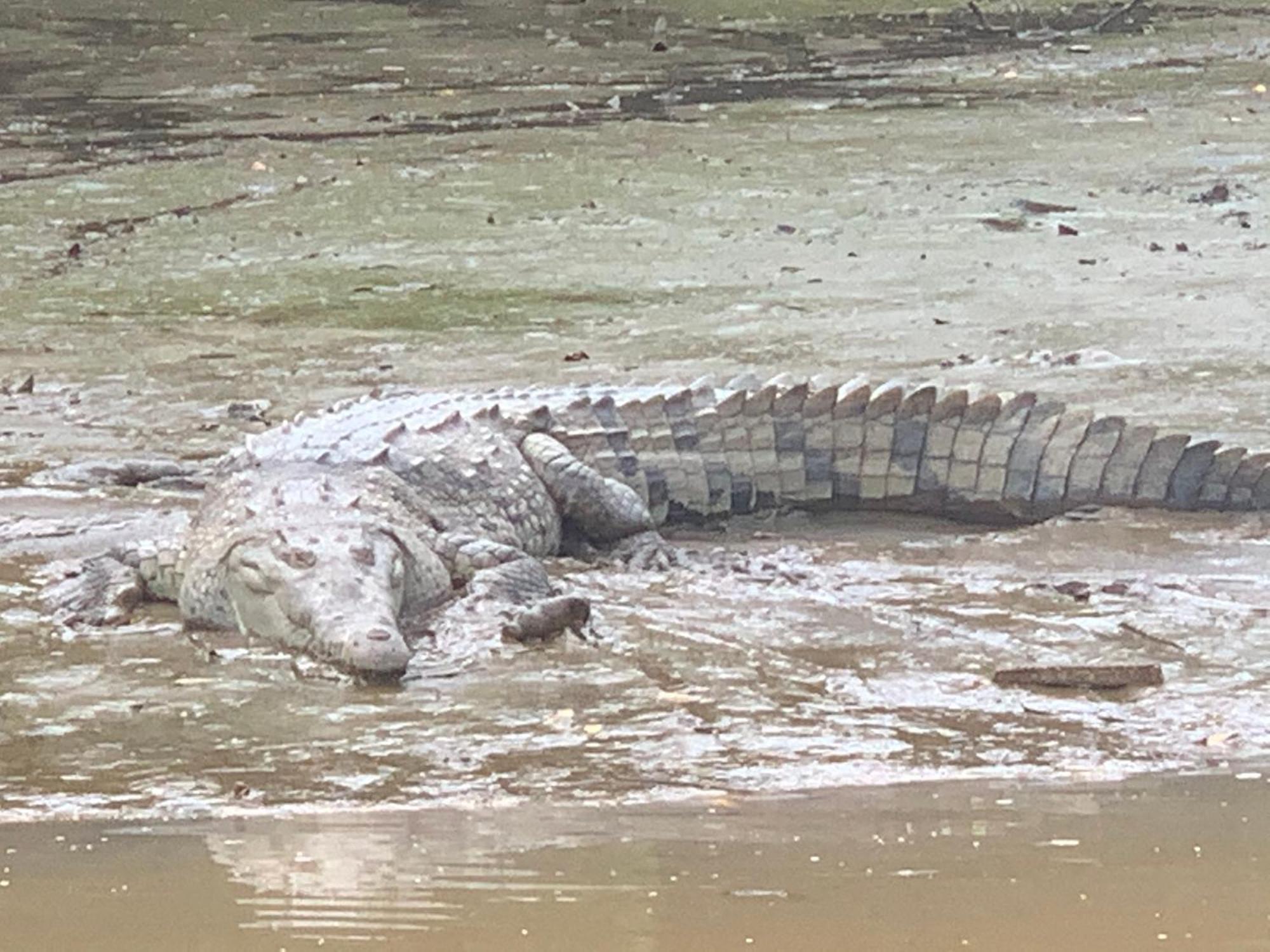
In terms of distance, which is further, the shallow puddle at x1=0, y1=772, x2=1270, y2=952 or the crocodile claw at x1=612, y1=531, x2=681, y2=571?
the crocodile claw at x1=612, y1=531, x2=681, y2=571

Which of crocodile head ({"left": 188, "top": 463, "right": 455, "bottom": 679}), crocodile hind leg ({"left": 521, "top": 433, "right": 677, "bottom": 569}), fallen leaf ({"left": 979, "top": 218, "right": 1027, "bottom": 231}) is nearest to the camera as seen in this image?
crocodile head ({"left": 188, "top": 463, "right": 455, "bottom": 679})

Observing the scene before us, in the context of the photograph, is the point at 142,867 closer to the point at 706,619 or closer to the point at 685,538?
the point at 706,619

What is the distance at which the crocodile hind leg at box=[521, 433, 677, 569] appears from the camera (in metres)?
6.06

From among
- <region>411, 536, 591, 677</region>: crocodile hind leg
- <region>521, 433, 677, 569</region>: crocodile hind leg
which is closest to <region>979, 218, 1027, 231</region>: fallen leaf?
<region>521, 433, 677, 569</region>: crocodile hind leg

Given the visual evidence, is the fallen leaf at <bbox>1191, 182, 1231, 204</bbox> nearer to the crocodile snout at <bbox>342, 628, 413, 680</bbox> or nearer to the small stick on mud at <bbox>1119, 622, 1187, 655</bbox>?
the small stick on mud at <bbox>1119, 622, 1187, 655</bbox>

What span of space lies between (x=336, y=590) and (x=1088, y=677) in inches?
63.2

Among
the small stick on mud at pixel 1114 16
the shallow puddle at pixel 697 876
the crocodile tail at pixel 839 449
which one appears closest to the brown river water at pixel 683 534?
the shallow puddle at pixel 697 876

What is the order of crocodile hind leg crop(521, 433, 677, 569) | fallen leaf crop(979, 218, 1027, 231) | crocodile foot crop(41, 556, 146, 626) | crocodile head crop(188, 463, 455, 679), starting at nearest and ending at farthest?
crocodile head crop(188, 463, 455, 679) → crocodile foot crop(41, 556, 146, 626) → crocodile hind leg crop(521, 433, 677, 569) → fallen leaf crop(979, 218, 1027, 231)

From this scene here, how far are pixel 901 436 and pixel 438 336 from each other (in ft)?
8.27

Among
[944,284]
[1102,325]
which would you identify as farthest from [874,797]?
[944,284]

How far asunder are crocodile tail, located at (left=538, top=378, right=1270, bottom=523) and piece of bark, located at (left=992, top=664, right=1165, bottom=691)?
5.53 ft

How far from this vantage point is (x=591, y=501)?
19.9 ft

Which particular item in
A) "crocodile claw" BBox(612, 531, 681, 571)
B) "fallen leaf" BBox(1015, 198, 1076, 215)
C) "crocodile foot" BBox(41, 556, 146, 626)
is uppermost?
"fallen leaf" BBox(1015, 198, 1076, 215)

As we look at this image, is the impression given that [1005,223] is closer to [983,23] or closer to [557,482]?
[557,482]
